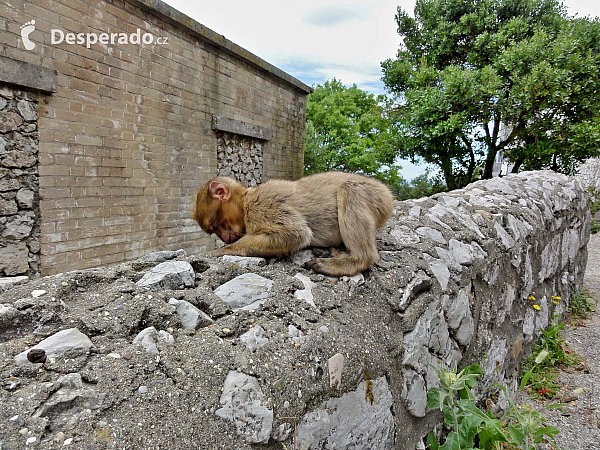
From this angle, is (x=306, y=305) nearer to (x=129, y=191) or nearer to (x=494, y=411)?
(x=494, y=411)

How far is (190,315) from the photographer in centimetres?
151

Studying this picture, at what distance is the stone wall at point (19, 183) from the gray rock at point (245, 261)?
4701mm

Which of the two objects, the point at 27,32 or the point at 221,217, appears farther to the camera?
the point at 27,32

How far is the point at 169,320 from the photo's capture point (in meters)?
1.48

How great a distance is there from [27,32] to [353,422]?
638 centimetres

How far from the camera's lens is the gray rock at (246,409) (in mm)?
1191

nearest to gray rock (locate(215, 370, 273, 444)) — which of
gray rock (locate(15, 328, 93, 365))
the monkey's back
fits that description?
gray rock (locate(15, 328, 93, 365))

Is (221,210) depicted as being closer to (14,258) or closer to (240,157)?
(14,258)

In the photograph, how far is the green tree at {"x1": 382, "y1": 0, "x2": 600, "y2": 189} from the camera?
9.93m

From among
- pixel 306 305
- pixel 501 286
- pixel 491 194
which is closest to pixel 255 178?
pixel 491 194

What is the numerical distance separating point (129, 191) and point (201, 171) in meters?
2.07

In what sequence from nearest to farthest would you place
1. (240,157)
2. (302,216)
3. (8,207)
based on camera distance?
(302,216), (8,207), (240,157)

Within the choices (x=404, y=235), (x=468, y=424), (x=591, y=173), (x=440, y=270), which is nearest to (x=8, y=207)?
(x=404, y=235)

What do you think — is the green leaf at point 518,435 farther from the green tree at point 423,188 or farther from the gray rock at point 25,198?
the green tree at point 423,188
